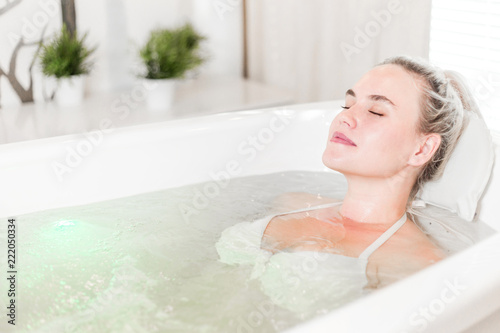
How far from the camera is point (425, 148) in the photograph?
147cm

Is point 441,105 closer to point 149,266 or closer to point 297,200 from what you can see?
point 297,200

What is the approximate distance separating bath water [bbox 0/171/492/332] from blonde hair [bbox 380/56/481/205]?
239 millimetres

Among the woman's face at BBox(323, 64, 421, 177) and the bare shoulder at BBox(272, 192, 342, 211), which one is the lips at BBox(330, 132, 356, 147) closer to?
the woman's face at BBox(323, 64, 421, 177)

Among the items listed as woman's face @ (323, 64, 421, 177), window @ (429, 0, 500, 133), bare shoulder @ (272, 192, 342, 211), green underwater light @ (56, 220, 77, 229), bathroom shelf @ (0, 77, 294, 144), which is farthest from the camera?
bathroom shelf @ (0, 77, 294, 144)

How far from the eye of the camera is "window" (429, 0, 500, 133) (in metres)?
1.99

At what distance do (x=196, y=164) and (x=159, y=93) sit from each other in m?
0.61

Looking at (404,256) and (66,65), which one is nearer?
(404,256)

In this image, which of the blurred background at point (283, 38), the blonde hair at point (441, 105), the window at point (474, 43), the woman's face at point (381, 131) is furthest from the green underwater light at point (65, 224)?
the window at point (474, 43)

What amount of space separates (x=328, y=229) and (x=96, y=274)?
56cm

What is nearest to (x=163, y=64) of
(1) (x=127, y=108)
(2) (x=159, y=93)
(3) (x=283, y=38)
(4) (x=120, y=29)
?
(2) (x=159, y=93)

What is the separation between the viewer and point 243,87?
2721 millimetres

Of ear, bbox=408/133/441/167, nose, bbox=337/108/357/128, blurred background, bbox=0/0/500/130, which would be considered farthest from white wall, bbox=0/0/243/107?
ear, bbox=408/133/441/167

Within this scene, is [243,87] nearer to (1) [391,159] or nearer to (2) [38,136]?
(2) [38,136]

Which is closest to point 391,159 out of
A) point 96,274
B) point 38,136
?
point 96,274
